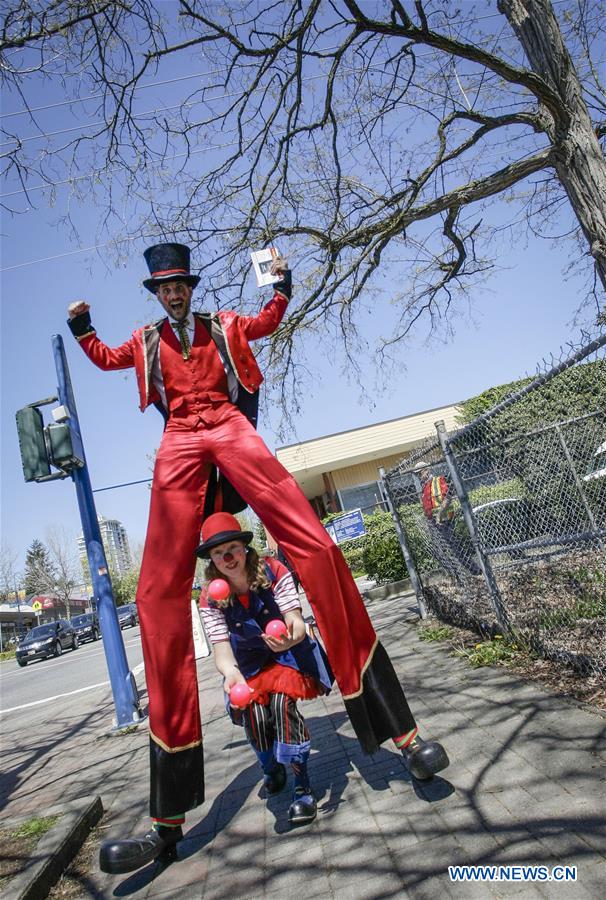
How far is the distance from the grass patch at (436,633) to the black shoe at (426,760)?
12.5 feet

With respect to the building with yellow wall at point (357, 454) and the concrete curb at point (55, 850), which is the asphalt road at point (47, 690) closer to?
the concrete curb at point (55, 850)

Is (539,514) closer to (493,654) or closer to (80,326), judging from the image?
(493,654)

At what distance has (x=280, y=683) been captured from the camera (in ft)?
10.6

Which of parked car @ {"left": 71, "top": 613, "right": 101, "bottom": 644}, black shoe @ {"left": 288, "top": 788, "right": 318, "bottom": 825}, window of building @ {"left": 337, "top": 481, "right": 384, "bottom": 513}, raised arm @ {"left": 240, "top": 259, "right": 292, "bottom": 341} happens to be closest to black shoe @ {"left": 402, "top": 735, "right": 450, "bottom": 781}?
black shoe @ {"left": 288, "top": 788, "right": 318, "bottom": 825}

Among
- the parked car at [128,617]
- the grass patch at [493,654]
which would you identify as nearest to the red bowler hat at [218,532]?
the grass patch at [493,654]

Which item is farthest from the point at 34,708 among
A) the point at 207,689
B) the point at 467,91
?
the point at 467,91

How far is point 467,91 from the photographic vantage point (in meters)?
6.64

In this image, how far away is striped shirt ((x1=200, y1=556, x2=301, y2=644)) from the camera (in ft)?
10.4

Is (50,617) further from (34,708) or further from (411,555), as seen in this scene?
(411,555)

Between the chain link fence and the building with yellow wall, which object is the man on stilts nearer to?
the chain link fence

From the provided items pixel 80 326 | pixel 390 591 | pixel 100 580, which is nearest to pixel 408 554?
pixel 100 580

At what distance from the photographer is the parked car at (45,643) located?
24.6 meters

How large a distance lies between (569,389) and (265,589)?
11.2ft

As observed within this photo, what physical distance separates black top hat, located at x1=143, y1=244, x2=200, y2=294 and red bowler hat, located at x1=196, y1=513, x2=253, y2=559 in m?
1.20
